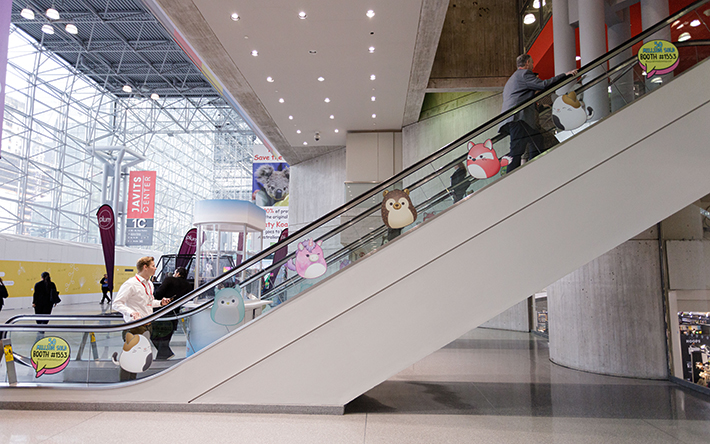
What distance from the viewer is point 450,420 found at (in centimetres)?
376

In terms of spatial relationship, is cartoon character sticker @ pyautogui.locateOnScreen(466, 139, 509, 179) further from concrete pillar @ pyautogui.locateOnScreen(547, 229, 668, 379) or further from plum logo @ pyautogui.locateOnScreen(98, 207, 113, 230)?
plum logo @ pyautogui.locateOnScreen(98, 207, 113, 230)

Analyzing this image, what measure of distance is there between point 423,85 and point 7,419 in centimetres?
970

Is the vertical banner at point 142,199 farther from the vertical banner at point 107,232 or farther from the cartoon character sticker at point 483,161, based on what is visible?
the cartoon character sticker at point 483,161

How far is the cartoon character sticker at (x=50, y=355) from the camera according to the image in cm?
416

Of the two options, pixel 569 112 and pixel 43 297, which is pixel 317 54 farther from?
pixel 43 297

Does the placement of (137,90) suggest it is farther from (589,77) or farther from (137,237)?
(589,77)

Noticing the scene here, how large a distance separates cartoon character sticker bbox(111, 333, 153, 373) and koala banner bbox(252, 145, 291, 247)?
1894 centimetres

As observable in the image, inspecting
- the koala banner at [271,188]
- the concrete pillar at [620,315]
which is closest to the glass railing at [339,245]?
the concrete pillar at [620,315]

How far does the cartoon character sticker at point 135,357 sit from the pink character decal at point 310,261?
162 cm

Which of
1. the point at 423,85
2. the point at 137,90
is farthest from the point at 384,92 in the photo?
the point at 137,90

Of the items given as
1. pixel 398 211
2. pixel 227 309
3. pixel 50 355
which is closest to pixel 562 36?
pixel 398 211

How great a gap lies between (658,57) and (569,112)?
1036mm

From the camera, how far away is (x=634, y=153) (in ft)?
13.0

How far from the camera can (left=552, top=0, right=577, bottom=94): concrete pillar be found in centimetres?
699
